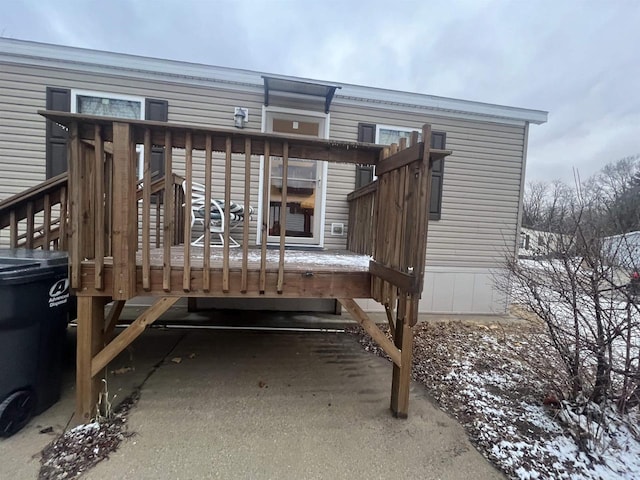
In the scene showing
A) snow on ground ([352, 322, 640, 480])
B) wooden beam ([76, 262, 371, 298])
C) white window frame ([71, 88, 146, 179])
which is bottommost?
snow on ground ([352, 322, 640, 480])

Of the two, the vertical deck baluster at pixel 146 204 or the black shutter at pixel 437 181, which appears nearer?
the vertical deck baluster at pixel 146 204

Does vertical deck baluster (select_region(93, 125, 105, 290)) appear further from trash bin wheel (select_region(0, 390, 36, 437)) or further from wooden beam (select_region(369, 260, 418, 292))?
wooden beam (select_region(369, 260, 418, 292))

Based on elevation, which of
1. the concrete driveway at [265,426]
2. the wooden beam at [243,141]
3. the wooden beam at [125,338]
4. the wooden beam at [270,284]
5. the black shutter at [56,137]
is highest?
the black shutter at [56,137]

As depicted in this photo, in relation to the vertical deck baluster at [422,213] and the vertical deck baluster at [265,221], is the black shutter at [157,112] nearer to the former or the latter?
the vertical deck baluster at [265,221]

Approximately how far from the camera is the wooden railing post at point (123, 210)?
182 cm

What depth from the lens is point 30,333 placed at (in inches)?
72.0

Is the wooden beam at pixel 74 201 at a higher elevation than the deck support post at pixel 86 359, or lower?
higher

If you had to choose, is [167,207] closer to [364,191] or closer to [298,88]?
[364,191]

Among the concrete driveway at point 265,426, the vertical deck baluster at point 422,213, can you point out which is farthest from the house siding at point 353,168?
the vertical deck baluster at point 422,213

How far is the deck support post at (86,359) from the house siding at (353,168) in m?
2.69

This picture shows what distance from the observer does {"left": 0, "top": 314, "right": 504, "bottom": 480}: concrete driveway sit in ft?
5.26

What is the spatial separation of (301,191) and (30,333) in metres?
3.50

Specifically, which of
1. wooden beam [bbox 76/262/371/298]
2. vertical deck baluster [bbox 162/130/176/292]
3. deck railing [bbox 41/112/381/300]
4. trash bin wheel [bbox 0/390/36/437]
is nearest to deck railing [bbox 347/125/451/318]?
wooden beam [bbox 76/262/371/298]

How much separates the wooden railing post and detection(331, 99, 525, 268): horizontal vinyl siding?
410 cm
